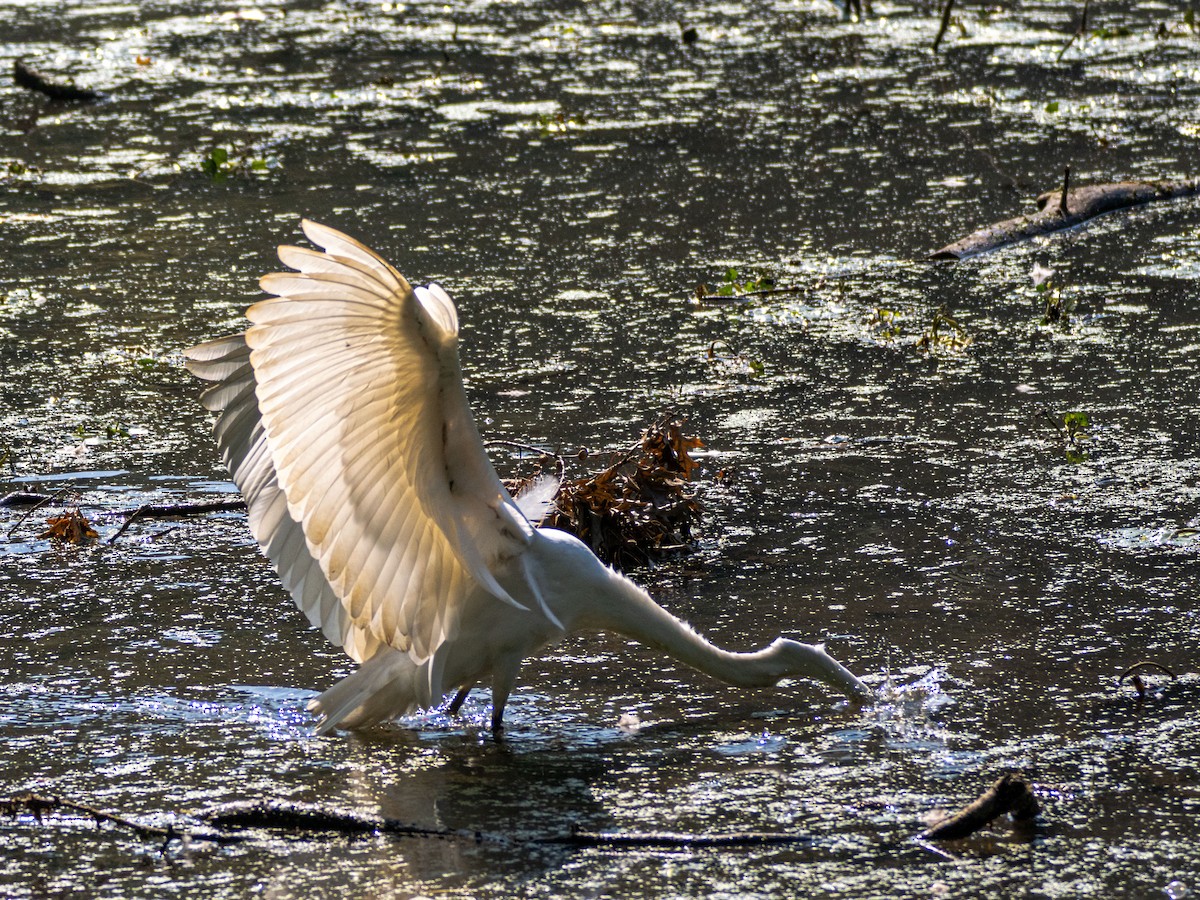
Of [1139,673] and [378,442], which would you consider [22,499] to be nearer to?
[378,442]

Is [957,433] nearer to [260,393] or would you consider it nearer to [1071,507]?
[1071,507]

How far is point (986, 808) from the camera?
140 inches

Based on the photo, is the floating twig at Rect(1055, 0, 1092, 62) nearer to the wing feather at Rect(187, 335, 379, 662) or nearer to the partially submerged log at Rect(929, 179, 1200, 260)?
the partially submerged log at Rect(929, 179, 1200, 260)

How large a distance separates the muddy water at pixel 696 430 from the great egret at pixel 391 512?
0.18 m

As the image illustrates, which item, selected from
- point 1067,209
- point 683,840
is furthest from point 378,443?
point 1067,209

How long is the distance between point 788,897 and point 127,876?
1.37 m

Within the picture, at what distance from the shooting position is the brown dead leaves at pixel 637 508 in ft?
17.9

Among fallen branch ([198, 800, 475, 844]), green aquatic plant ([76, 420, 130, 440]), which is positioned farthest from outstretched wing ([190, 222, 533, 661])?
green aquatic plant ([76, 420, 130, 440])

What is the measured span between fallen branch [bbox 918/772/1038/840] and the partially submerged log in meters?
5.26

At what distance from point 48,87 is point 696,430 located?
799 centimetres

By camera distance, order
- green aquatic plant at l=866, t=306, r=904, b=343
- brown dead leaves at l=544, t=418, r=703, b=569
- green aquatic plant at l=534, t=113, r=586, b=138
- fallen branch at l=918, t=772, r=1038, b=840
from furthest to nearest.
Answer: green aquatic plant at l=534, t=113, r=586, b=138 → green aquatic plant at l=866, t=306, r=904, b=343 → brown dead leaves at l=544, t=418, r=703, b=569 → fallen branch at l=918, t=772, r=1038, b=840

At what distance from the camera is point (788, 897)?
11.1 ft

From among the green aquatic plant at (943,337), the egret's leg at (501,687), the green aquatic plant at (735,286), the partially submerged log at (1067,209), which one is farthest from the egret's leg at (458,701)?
the partially submerged log at (1067,209)

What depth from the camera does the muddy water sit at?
150 inches
